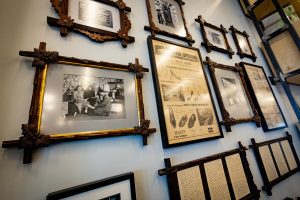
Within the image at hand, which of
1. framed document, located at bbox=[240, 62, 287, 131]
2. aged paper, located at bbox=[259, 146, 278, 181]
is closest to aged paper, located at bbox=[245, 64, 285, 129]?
framed document, located at bbox=[240, 62, 287, 131]

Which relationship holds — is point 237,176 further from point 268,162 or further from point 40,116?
point 40,116

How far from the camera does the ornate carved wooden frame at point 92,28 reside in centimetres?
70

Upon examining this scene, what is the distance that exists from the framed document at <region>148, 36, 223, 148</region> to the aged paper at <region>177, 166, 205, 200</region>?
14 centimetres

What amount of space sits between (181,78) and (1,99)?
805mm

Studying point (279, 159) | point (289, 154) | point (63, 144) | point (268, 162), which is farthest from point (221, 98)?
point (63, 144)

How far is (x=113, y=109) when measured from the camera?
0.68 metres

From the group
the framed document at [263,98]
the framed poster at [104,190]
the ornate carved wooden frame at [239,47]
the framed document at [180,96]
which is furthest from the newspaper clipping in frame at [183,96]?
the ornate carved wooden frame at [239,47]

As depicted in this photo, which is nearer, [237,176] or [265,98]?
[237,176]

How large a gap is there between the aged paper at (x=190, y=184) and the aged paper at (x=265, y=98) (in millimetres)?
907

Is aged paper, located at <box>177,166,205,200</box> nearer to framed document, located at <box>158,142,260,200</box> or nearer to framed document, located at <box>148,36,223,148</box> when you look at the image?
framed document, located at <box>158,142,260,200</box>

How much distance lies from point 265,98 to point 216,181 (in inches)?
39.0

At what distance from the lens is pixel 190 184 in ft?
2.45

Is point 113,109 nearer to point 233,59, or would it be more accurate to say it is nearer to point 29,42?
point 29,42

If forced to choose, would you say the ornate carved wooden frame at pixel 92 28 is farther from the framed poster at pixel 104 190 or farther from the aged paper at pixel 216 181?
the aged paper at pixel 216 181
